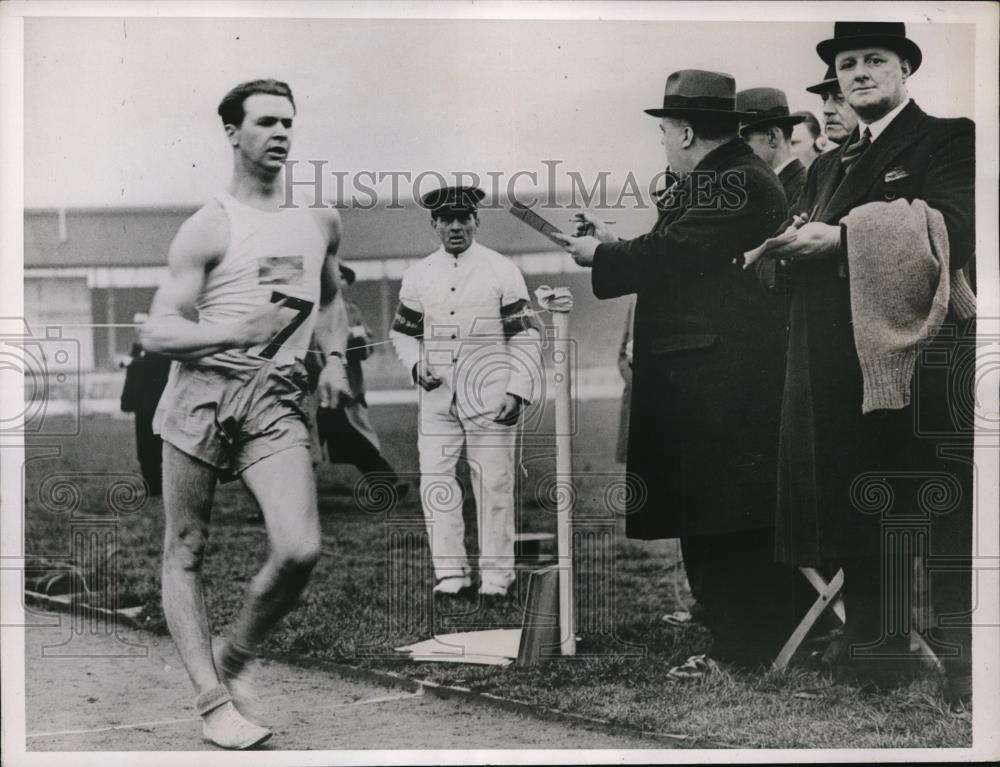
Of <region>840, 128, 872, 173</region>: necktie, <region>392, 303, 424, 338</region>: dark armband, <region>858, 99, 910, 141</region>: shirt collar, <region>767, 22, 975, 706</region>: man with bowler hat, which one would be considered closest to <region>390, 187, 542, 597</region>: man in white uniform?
<region>392, 303, 424, 338</region>: dark armband

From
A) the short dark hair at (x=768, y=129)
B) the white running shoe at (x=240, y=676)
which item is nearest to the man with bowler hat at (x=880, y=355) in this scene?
the short dark hair at (x=768, y=129)

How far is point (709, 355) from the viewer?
214 inches

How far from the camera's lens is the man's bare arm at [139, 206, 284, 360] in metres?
5.37

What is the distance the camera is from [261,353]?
5383 mm

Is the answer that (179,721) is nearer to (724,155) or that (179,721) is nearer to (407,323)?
(407,323)

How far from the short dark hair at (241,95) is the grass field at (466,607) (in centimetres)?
149

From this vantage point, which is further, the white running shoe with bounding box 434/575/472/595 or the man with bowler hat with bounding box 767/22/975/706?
the white running shoe with bounding box 434/575/472/595

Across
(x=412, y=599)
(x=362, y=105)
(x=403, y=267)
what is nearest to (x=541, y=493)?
(x=412, y=599)

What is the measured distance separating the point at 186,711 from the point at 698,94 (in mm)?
3721

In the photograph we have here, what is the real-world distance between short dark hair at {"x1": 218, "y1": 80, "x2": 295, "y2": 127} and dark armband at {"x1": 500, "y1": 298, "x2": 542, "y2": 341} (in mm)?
1369

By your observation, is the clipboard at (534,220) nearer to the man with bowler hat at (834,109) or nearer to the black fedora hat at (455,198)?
the black fedora hat at (455,198)

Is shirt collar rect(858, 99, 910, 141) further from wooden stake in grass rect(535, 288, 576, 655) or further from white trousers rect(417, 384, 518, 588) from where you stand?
white trousers rect(417, 384, 518, 588)

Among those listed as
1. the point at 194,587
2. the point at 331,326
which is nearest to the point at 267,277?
the point at 331,326

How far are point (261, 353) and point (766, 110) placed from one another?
2.59 m
